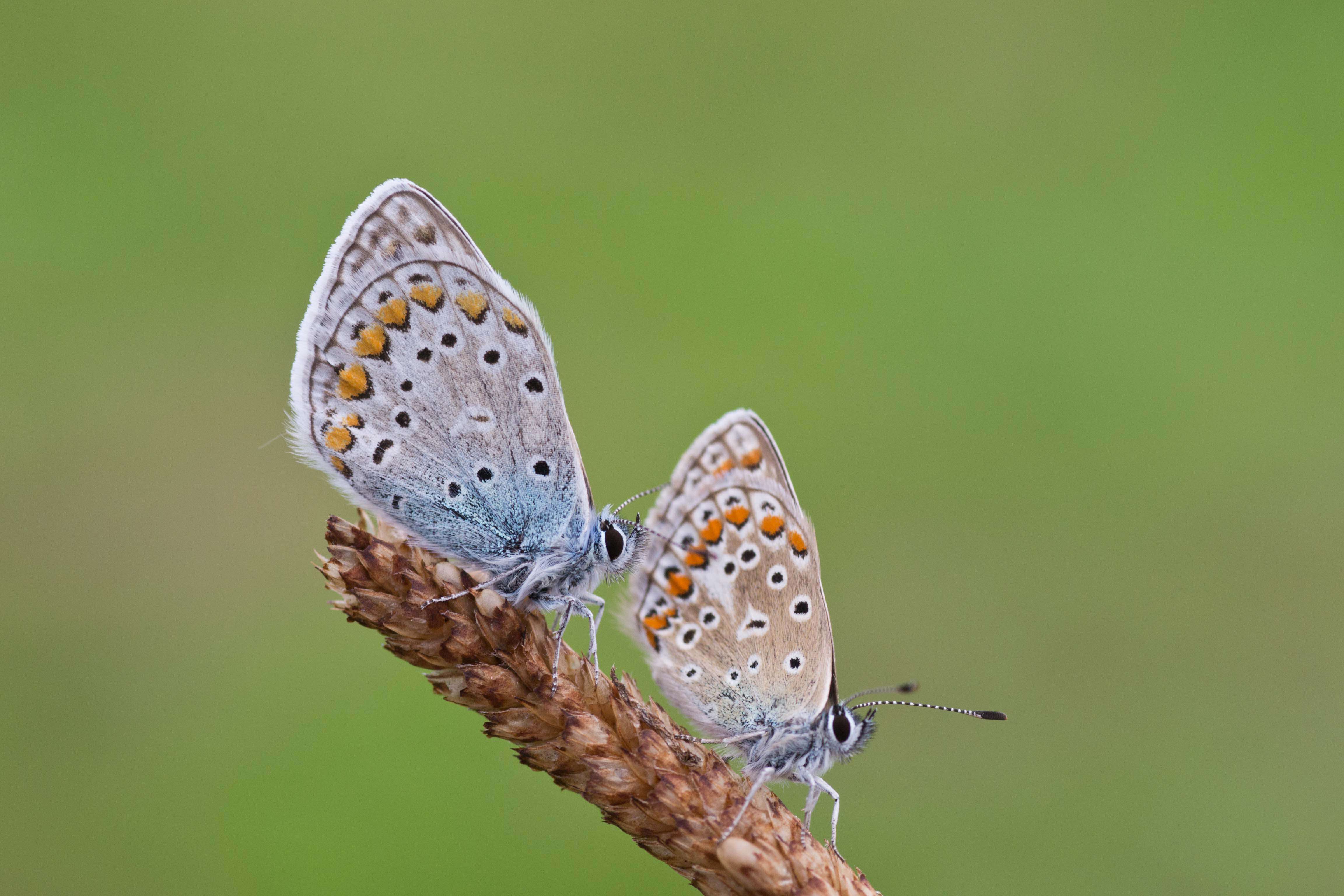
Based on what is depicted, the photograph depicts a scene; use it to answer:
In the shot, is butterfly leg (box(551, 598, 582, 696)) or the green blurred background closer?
butterfly leg (box(551, 598, 582, 696))

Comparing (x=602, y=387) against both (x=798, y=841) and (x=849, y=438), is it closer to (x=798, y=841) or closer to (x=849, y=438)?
(x=849, y=438)

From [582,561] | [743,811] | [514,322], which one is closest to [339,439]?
[514,322]

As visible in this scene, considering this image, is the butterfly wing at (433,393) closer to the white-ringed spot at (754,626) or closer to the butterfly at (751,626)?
the butterfly at (751,626)

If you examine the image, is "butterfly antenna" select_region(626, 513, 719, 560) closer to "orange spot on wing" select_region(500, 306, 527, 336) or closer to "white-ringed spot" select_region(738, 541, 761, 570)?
"white-ringed spot" select_region(738, 541, 761, 570)

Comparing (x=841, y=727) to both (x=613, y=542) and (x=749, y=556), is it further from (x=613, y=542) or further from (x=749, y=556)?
(x=613, y=542)

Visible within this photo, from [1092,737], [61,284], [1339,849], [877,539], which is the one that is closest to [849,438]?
[877,539]

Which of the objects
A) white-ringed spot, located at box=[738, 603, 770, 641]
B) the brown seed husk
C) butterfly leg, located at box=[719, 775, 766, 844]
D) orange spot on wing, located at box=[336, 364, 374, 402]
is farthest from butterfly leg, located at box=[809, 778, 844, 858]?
orange spot on wing, located at box=[336, 364, 374, 402]
